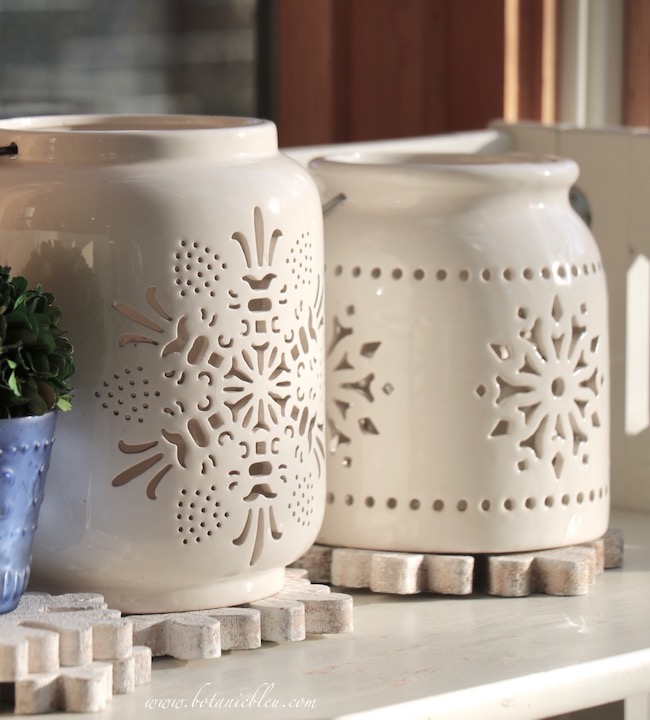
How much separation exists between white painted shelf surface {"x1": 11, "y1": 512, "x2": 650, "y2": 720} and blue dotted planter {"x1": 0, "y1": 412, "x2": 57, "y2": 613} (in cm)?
7

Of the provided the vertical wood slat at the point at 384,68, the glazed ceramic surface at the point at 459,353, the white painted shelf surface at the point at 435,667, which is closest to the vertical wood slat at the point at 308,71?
the vertical wood slat at the point at 384,68

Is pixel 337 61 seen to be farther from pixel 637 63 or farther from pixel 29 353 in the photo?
pixel 29 353

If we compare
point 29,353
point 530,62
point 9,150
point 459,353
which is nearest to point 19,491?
point 29,353

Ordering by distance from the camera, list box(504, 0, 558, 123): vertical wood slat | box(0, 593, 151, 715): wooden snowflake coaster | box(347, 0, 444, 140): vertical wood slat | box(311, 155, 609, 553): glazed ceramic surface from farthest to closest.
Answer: box(347, 0, 444, 140): vertical wood slat → box(504, 0, 558, 123): vertical wood slat → box(311, 155, 609, 553): glazed ceramic surface → box(0, 593, 151, 715): wooden snowflake coaster

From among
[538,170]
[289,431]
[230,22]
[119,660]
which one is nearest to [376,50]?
[230,22]

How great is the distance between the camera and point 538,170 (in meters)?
0.87

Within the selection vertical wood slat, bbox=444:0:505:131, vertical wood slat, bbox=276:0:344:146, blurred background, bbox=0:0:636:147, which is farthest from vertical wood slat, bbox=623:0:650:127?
vertical wood slat, bbox=276:0:344:146

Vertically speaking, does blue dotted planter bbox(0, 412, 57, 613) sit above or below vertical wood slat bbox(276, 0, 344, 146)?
below

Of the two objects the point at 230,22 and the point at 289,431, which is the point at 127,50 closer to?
the point at 230,22

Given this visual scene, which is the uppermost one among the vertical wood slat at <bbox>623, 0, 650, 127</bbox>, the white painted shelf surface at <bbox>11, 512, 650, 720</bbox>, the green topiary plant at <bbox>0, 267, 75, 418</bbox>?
the vertical wood slat at <bbox>623, 0, 650, 127</bbox>

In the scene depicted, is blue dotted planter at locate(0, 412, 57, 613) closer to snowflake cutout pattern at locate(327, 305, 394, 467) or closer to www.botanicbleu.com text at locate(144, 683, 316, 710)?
www.botanicbleu.com text at locate(144, 683, 316, 710)

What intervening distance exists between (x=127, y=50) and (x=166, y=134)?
1.01m

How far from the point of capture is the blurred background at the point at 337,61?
148cm

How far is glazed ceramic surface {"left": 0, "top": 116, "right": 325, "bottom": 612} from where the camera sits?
735 mm
